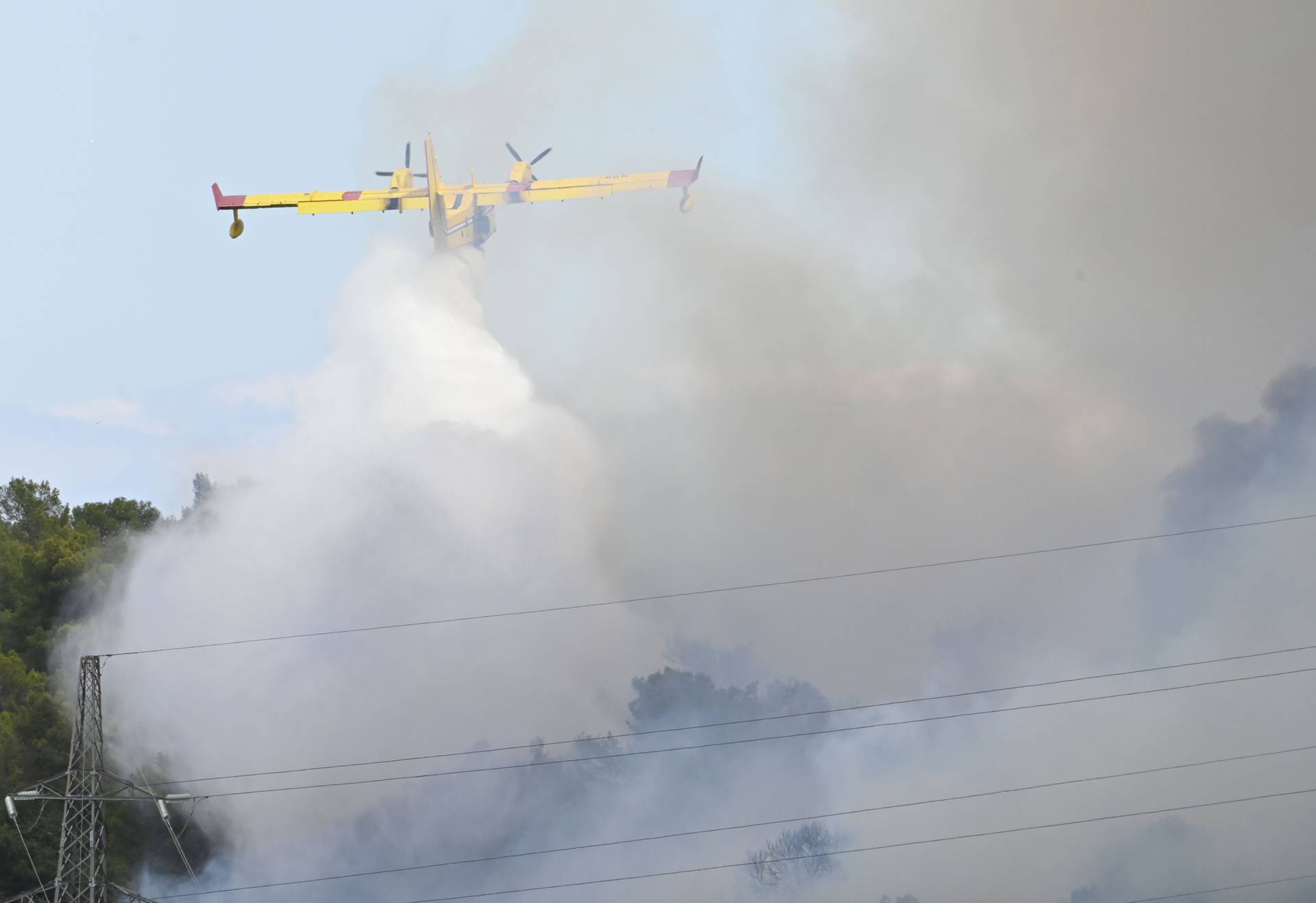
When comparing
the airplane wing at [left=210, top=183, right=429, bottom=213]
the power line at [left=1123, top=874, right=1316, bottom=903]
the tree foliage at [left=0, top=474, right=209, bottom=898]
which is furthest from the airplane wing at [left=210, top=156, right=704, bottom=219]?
the power line at [left=1123, top=874, right=1316, bottom=903]

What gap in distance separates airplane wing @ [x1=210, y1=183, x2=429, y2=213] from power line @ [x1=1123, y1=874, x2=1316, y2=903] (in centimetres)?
4264

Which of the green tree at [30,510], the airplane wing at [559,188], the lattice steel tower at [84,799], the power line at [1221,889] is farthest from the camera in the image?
the green tree at [30,510]

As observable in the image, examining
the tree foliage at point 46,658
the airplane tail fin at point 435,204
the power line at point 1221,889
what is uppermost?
the airplane tail fin at point 435,204

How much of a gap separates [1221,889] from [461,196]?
143 feet

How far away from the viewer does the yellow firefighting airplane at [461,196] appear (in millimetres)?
67375

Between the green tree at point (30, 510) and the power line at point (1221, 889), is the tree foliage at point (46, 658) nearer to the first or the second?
the green tree at point (30, 510)

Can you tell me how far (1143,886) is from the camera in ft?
189

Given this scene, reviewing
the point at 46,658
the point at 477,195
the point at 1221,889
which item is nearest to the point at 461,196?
the point at 477,195

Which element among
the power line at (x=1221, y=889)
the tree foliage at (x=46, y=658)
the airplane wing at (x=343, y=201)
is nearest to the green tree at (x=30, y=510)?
the tree foliage at (x=46, y=658)

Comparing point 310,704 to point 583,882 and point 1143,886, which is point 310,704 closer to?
point 583,882

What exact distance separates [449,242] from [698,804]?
27.6 m

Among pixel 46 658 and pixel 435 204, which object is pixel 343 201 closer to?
pixel 435 204

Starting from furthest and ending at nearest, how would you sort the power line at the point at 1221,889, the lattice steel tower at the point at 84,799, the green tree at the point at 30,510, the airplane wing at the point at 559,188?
the green tree at the point at 30,510
the airplane wing at the point at 559,188
the power line at the point at 1221,889
the lattice steel tower at the point at 84,799

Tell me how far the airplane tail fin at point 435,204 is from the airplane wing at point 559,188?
248 cm
